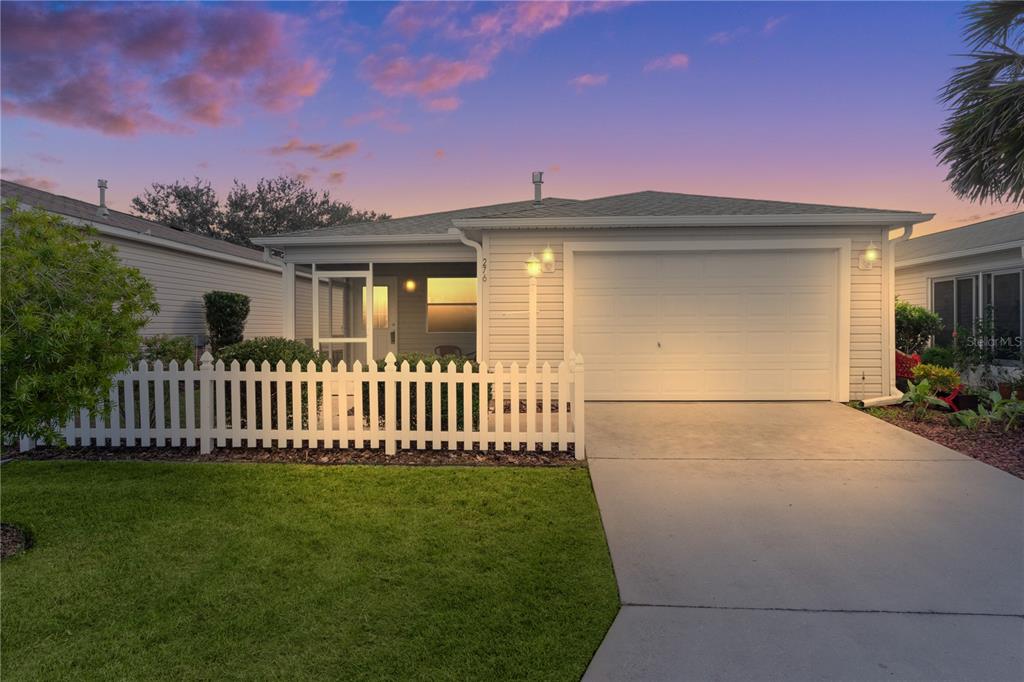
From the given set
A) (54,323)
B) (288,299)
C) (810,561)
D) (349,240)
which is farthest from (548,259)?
(54,323)

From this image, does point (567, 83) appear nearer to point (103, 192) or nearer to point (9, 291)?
point (9, 291)

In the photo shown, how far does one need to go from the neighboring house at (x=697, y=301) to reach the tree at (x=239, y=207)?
30.4m

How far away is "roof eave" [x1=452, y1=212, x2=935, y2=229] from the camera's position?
8031 mm

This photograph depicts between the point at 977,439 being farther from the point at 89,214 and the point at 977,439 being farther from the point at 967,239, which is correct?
the point at 89,214

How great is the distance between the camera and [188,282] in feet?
46.9

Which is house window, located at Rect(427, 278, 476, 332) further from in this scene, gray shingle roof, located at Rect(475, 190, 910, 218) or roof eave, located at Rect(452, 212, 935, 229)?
roof eave, located at Rect(452, 212, 935, 229)

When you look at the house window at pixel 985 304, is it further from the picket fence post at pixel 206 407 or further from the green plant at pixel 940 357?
the picket fence post at pixel 206 407

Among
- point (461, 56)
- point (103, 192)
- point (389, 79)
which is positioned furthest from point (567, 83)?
point (103, 192)

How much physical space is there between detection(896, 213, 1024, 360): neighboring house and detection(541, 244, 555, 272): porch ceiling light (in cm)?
852

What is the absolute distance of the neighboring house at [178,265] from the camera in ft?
36.8

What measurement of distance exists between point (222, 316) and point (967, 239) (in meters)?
19.3

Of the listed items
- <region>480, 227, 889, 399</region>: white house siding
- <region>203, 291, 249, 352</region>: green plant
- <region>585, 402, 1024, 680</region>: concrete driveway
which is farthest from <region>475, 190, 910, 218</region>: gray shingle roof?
<region>203, 291, 249, 352</region>: green plant

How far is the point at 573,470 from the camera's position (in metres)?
4.89

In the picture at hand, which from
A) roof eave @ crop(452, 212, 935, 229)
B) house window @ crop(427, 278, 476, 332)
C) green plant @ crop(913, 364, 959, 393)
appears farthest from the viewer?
house window @ crop(427, 278, 476, 332)
